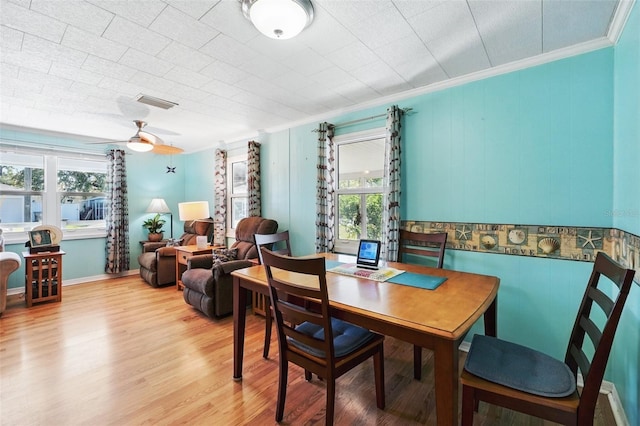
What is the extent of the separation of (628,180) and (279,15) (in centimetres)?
219

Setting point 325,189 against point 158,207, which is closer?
point 325,189

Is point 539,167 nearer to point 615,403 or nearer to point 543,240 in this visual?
point 543,240

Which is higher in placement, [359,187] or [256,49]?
[256,49]

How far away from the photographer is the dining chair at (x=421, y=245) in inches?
92.7

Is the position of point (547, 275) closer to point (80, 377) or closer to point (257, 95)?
point (257, 95)

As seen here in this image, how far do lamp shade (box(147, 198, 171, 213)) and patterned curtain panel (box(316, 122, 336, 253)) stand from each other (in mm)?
3430

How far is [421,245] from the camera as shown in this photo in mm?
2725

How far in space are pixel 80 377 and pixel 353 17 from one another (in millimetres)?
3190

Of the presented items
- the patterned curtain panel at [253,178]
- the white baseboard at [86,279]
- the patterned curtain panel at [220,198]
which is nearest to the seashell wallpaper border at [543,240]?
the patterned curtain panel at [253,178]

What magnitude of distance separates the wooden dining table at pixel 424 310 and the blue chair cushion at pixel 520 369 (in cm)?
25

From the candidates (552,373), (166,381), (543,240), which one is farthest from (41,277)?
(543,240)

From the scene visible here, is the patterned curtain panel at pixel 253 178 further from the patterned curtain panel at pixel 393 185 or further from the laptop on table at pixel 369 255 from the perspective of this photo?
the laptop on table at pixel 369 255

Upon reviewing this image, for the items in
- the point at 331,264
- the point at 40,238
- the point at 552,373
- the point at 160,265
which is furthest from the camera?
the point at 160,265

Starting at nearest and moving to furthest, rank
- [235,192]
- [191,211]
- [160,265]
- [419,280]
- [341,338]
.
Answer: [341,338], [419,280], [160,265], [191,211], [235,192]
